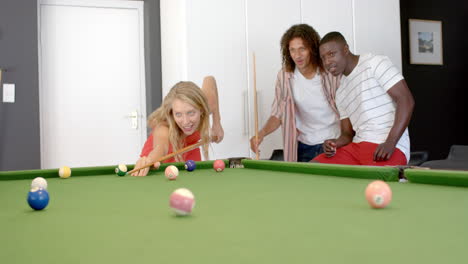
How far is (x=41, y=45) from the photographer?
4676 mm

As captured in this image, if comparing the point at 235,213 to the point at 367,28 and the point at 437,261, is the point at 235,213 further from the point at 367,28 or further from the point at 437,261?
the point at 367,28

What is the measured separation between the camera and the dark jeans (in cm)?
373

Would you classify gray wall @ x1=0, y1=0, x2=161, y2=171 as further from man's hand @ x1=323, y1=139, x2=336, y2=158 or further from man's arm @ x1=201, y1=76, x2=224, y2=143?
man's hand @ x1=323, y1=139, x2=336, y2=158

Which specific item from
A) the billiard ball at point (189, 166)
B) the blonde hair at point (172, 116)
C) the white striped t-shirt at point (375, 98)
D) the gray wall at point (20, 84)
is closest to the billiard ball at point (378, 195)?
the billiard ball at point (189, 166)

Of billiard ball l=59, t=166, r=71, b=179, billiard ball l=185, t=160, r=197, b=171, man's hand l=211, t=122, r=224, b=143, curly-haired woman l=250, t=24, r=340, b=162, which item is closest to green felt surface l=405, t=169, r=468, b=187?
billiard ball l=185, t=160, r=197, b=171

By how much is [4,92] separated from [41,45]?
635mm

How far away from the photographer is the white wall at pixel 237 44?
4090mm

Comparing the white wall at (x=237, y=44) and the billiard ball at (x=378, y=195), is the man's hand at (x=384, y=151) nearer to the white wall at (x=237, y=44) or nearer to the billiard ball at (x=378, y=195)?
the white wall at (x=237, y=44)

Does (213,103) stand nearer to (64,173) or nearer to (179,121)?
(179,121)

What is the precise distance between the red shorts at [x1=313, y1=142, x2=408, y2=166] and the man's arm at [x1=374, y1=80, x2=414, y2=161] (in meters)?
0.07

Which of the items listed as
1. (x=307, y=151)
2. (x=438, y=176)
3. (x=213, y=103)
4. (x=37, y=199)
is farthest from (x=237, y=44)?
(x=37, y=199)

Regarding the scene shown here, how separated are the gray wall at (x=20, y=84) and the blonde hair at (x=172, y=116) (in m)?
1.87

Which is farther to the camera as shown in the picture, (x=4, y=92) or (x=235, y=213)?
(x=4, y=92)

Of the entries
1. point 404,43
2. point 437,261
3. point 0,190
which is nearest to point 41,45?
point 0,190
